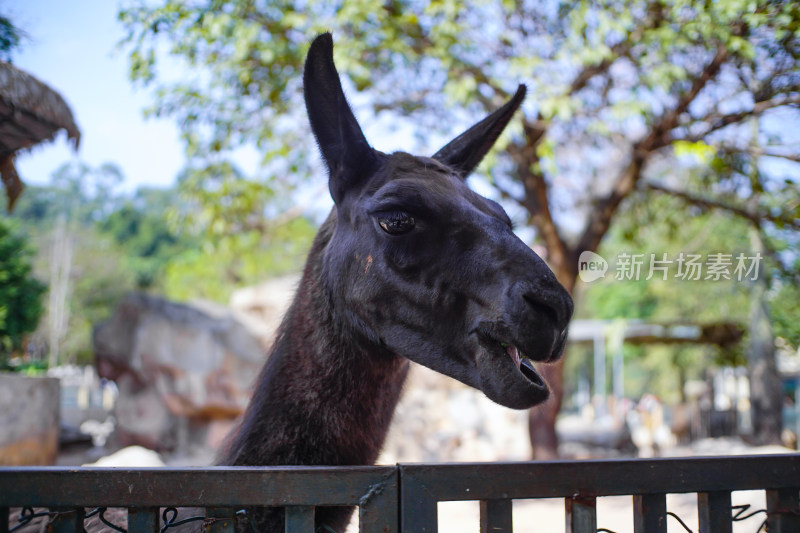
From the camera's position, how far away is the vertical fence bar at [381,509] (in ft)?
5.72

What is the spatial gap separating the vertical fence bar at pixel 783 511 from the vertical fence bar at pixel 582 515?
63 cm

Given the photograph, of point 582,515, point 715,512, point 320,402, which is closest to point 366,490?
point 320,402

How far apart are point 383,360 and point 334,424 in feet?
0.94

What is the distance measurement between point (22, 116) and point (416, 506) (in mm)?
3079

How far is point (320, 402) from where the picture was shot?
225cm

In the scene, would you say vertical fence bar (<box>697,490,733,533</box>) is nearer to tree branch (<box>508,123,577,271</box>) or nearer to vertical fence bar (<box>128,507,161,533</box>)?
vertical fence bar (<box>128,507,161,533</box>)

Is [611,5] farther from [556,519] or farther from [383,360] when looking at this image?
[383,360]

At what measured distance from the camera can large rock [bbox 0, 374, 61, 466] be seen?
718cm

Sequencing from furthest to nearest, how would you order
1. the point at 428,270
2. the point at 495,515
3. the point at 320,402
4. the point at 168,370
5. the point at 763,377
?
1. the point at 763,377
2. the point at 168,370
3. the point at 320,402
4. the point at 428,270
5. the point at 495,515

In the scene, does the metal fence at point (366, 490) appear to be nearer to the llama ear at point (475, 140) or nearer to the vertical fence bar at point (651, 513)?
the vertical fence bar at point (651, 513)

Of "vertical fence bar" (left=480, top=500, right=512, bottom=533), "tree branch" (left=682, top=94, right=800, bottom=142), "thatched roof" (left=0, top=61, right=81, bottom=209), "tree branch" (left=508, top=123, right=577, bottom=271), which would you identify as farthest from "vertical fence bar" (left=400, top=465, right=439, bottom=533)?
"tree branch" (left=508, top=123, right=577, bottom=271)

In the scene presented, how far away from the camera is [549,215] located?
995 cm

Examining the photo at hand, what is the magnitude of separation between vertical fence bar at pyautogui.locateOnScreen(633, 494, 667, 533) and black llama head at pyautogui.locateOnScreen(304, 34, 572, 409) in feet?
1.54

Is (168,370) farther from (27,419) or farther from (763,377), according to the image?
(763,377)
